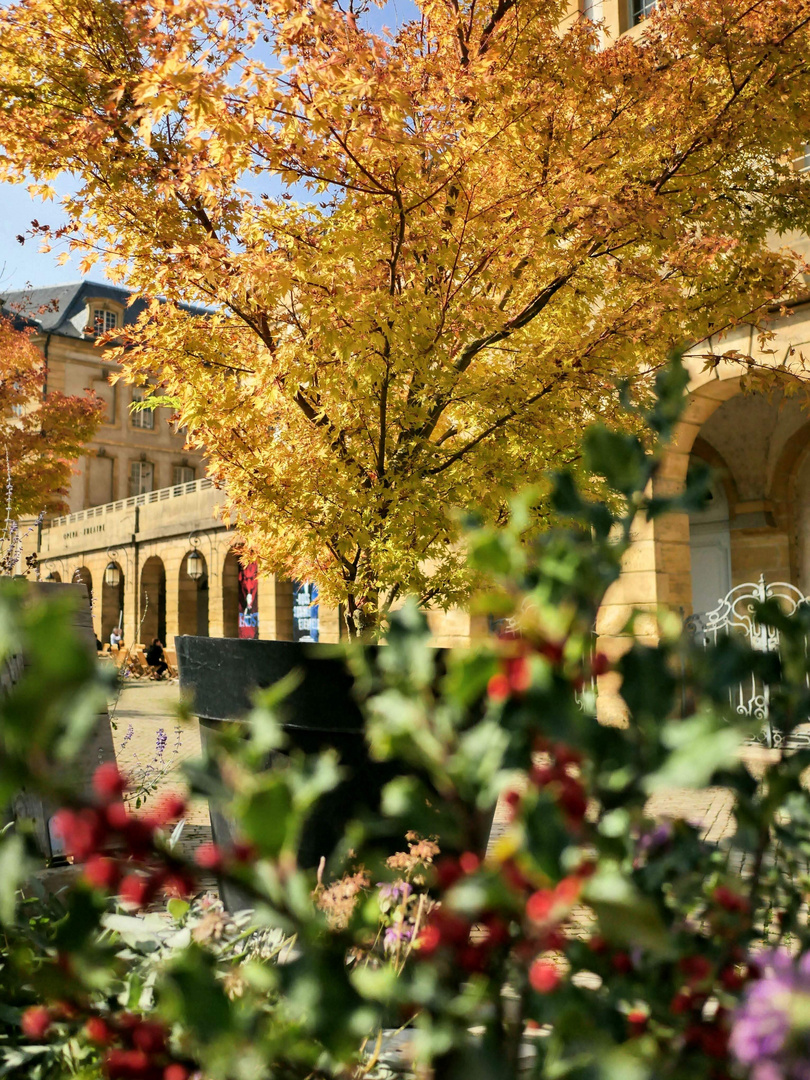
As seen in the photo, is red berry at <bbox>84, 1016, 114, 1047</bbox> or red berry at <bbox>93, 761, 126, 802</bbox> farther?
red berry at <bbox>84, 1016, 114, 1047</bbox>

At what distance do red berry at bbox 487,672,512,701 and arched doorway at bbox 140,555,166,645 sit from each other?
26.5m

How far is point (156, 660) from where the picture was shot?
2197 cm

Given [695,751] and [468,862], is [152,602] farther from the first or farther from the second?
[695,751]

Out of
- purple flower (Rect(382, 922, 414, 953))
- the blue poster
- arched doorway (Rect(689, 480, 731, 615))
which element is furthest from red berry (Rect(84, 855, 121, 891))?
the blue poster

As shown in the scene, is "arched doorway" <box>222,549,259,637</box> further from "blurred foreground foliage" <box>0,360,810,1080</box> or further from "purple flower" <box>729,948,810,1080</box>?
"purple flower" <box>729,948,810,1080</box>

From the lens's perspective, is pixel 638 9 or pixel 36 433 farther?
pixel 36 433

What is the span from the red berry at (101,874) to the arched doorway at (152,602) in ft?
86.6

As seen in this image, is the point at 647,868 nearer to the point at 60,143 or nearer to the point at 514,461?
the point at 514,461

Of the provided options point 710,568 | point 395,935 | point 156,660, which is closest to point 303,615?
point 156,660

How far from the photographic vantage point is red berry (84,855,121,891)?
0.68 meters

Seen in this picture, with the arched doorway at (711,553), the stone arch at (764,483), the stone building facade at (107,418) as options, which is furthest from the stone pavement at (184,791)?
the stone building facade at (107,418)

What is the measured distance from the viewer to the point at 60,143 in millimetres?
4527

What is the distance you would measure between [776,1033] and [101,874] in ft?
1.76

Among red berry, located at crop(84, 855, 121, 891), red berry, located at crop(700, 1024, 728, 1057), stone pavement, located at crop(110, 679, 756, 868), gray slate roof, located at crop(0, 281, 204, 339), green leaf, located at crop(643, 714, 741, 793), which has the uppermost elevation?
gray slate roof, located at crop(0, 281, 204, 339)
